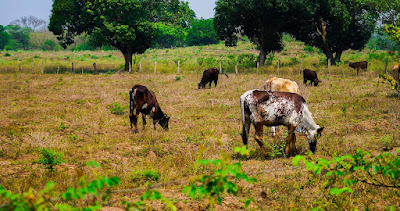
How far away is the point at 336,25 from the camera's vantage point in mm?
33531

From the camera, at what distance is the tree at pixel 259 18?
2911 cm

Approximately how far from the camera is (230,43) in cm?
3541

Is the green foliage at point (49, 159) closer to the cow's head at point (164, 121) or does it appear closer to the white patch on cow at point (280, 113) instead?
the white patch on cow at point (280, 113)

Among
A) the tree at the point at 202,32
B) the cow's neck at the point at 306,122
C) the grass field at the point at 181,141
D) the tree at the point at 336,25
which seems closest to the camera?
the grass field at the point at 181,141

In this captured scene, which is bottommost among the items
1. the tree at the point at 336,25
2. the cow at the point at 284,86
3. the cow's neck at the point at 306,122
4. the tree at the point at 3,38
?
the cow's neck at the point at 306,122

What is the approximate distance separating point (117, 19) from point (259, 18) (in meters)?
13.7

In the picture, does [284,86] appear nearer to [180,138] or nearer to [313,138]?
[313,138]

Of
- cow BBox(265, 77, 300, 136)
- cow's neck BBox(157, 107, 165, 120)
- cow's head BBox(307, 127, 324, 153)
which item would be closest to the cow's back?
cow BBox(265, 77, 300, 136)

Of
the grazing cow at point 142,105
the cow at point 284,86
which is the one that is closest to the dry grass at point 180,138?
the grazing cow at point 142,105

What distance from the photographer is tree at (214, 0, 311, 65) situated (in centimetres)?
2911

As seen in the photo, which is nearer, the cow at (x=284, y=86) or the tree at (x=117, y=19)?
the cow at (x=284, y=86)

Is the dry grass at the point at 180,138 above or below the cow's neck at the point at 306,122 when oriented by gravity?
below

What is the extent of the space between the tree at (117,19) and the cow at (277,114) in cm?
2328

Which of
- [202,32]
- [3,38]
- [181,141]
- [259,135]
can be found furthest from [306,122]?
[3,38]
